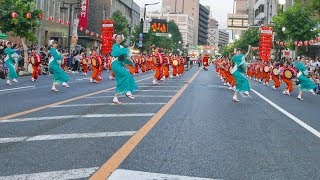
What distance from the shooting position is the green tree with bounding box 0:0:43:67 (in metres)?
29.1

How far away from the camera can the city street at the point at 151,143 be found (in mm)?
4984

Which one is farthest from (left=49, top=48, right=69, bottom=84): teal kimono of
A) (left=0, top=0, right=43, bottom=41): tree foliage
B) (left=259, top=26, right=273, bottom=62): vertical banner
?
(left=259, top=26, right=273, bottom=62): vertical banner

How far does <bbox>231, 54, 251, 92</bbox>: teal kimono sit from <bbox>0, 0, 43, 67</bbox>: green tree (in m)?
17.3

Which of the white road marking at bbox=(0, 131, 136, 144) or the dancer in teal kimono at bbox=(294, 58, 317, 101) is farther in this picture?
the dancer in teal kimono at bbox=(294, 58, 317, 101)

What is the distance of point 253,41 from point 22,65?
54.4m

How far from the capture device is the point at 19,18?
96.6 feet

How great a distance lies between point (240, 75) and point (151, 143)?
352 inches

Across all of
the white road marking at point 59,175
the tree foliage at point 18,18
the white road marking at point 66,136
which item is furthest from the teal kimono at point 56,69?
the tree foliage at point 18,18

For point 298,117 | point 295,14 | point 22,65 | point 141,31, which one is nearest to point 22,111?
point 298,117

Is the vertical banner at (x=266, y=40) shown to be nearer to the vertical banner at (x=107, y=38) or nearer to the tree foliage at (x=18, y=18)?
the vertical banner at (x=107, y=38)

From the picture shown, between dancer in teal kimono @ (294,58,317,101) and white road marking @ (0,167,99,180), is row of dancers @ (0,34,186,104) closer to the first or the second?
dancer in teal kimono @ (294,58,317,101)

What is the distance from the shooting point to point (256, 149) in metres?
6.55

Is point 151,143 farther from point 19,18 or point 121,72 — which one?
point 19,18

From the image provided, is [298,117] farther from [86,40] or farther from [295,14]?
[86,40]
